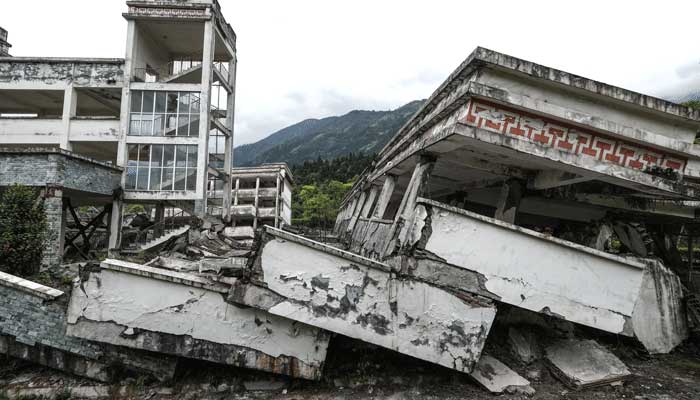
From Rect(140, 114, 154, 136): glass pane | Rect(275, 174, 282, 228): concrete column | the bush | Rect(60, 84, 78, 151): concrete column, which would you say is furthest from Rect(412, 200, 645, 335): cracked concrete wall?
Rect(275, 174, 282, 228): concrete column

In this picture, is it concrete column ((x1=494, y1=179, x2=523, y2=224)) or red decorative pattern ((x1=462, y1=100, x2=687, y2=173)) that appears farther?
concrete column ((x1=494, y1=179, x2=523, y2=224))

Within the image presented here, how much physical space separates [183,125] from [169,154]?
1.28 meters

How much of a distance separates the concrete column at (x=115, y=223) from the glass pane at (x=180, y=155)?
2491mm

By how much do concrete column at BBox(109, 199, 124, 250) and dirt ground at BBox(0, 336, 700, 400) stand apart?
9.27m

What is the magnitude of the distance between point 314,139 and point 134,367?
185 m

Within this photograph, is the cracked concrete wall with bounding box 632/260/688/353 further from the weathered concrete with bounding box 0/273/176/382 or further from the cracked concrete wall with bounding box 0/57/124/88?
the cracked concrete wall with bounding box 0/57/124/88

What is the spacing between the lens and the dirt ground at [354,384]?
14.3 ft

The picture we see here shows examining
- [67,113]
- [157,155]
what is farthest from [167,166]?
[67,113]

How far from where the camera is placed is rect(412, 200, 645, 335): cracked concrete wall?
15.1 feet

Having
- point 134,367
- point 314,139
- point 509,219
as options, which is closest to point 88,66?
point 134,367

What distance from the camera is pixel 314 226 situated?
1453 inches

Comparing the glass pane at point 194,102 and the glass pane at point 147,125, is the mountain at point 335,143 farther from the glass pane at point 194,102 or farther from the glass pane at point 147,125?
the glass pane at point 147,125

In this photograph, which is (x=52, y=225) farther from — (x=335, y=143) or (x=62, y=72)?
(x=335, y=143)

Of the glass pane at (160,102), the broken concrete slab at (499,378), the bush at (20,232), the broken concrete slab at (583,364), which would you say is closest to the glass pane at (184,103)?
the glass pane at (160,102)
